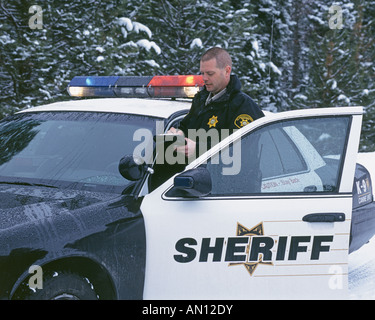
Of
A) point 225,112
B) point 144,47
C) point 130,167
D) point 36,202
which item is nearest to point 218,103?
point 225,112

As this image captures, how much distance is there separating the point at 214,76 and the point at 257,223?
3.77 ft

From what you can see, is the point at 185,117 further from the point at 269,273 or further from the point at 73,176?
the point at 269,273

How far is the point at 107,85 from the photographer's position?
4.82 meters

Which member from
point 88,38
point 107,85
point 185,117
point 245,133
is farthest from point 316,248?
point 88,38

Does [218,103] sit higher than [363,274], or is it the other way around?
[218,103]

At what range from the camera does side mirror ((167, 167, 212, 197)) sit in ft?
9.96

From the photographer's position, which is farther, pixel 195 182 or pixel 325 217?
pixel 325 217

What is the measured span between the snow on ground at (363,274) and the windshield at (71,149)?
229cm

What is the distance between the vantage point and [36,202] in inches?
120

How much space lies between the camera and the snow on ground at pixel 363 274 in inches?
185

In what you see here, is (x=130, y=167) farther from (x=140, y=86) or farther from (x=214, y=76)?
(x=140, y=86)

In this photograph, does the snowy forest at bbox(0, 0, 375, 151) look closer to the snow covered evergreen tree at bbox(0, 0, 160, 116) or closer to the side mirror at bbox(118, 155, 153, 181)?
the snow covered evergreen tree at bbox(0, 0, 160, 116)

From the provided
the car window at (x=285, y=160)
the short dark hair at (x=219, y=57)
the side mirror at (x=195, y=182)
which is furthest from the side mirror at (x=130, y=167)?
the short dark hair at (x=219, y=57)

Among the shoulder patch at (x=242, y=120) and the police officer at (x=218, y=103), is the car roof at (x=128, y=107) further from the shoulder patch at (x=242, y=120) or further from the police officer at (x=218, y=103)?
the shoulder patch at (x=242, y=120)
